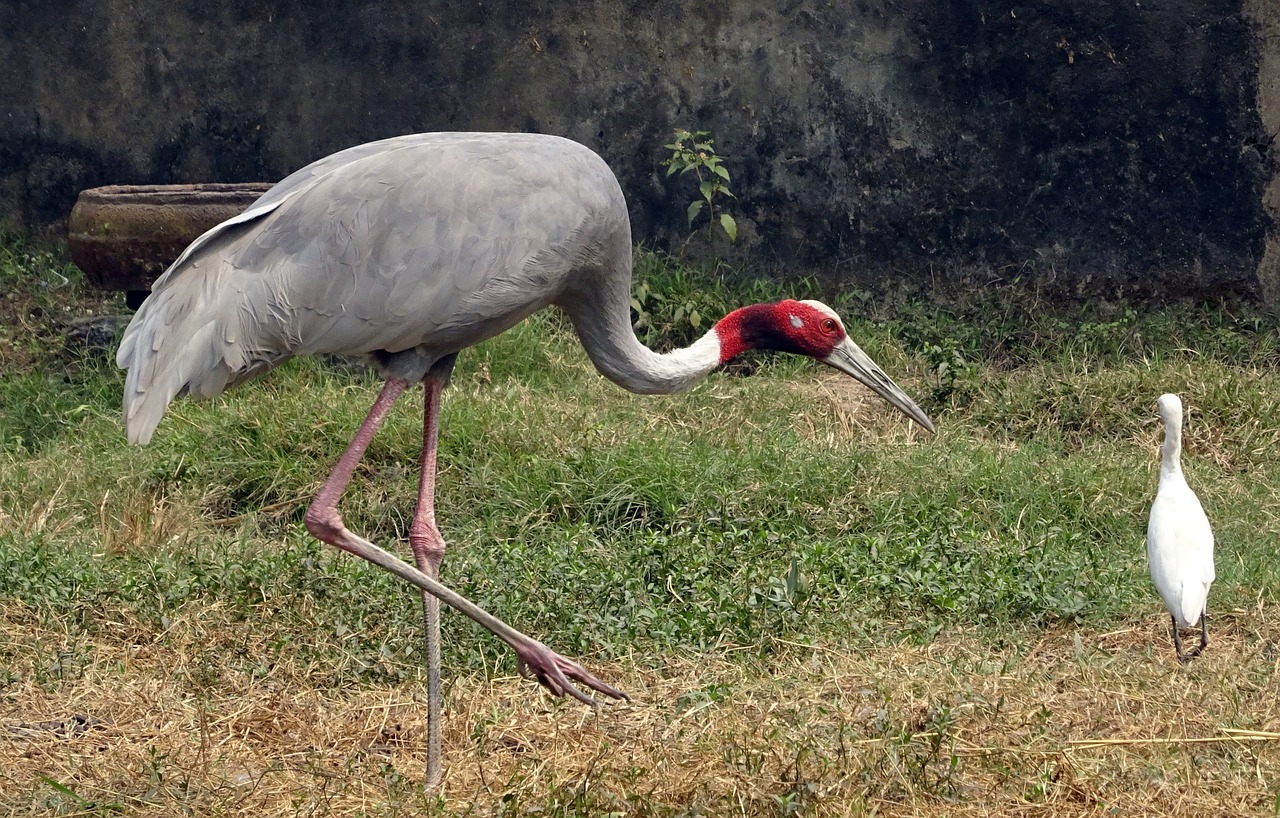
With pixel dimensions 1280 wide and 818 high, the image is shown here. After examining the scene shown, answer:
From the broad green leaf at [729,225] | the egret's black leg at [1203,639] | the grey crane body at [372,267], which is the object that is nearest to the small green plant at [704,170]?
the broad green leaf at [729,225]

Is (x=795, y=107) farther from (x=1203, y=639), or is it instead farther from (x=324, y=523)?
(x=324, y=523)

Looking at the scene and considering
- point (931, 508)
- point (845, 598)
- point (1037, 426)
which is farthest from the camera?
point (1037, 426)

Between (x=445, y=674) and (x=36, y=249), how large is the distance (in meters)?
5.18

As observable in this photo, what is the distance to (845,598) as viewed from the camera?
14.1 ft

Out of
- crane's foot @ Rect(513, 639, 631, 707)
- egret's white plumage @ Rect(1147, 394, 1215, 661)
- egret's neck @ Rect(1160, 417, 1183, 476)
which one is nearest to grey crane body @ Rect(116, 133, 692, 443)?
crane's foot @ Rect(513, 639, 631, 707)

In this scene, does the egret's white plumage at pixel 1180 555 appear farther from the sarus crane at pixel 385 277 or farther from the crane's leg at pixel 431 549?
the crane's leg at pixel 431 549

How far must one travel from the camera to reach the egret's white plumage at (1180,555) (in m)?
3.92

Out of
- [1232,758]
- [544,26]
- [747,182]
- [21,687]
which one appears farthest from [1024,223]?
[21,687]

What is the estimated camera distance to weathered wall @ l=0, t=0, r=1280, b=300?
7008mm

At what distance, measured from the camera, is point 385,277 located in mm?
3701

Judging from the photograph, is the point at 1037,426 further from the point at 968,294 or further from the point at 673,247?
the point at 673,247

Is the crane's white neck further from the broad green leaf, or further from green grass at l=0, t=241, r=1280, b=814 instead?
the broad green leaf

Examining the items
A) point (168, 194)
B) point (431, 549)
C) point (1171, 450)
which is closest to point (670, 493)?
point (431, 549)

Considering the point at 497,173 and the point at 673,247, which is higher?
the point at 497,173
